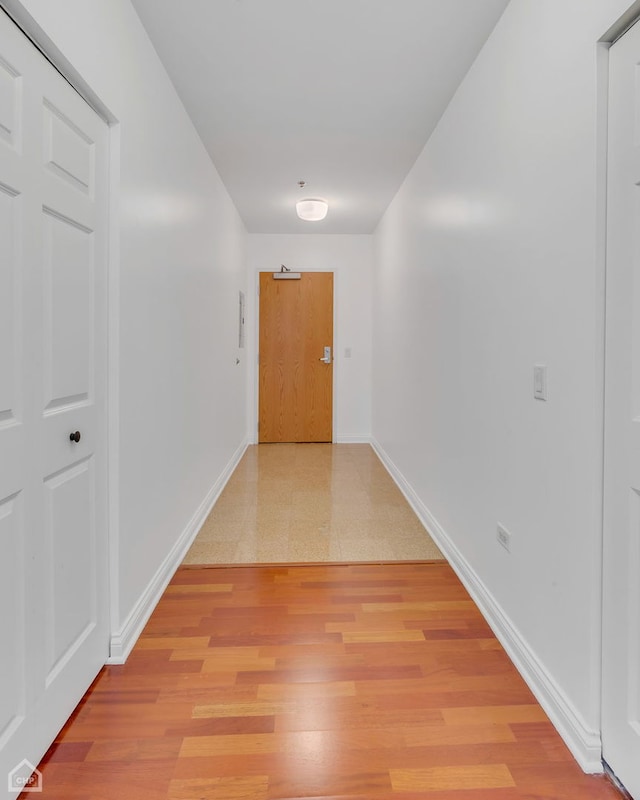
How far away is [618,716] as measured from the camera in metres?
1.24

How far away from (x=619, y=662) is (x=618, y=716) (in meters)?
0.14

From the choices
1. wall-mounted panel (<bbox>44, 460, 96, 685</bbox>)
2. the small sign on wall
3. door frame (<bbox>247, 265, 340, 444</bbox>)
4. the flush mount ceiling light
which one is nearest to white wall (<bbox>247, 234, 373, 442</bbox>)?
door frame (<bbox>247, 265, 340, 444</bbox>)

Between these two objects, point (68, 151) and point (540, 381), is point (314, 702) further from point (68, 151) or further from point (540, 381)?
point (68, 151)

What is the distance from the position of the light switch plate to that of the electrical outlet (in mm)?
576

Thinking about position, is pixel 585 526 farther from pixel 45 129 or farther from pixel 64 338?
pixel 45 129

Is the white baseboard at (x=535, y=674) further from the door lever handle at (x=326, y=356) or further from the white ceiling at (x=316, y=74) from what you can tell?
the door lever handle at (x=326, y=356)

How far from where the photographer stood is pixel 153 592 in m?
2.12

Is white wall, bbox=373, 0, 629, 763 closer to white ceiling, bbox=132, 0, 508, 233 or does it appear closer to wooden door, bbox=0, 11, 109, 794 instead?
white ceiling, bbox=132, 0, 508, 233

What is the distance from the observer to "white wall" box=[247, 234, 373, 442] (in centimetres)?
564

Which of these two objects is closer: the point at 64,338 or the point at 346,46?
the point at 64,338

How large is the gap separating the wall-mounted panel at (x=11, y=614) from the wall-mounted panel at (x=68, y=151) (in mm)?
912

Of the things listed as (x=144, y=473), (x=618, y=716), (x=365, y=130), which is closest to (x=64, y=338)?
(x=144, y=473)

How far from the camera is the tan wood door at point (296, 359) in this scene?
568 centimetres

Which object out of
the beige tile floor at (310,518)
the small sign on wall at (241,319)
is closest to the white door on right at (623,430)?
the beige tile floor at (310,518)
